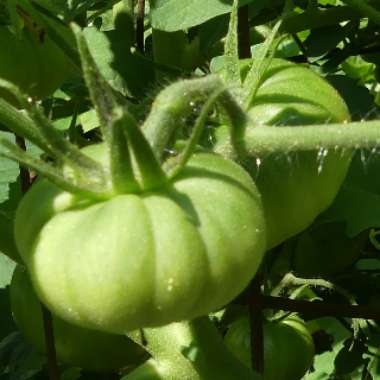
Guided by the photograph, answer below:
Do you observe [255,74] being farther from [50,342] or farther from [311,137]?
[50,342]

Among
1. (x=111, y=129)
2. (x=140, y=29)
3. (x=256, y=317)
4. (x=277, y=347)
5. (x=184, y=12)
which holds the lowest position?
(x=277, y=347)

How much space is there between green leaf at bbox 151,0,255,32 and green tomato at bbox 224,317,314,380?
1.63 feet

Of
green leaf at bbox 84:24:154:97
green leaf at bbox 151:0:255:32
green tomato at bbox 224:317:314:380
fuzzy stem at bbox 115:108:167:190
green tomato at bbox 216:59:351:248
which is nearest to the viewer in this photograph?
fuzzy stem at bbox 115:108:167:190

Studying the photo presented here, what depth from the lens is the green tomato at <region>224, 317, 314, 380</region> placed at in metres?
1.39

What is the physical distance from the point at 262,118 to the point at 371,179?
0.85 feet

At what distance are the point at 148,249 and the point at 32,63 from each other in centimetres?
53

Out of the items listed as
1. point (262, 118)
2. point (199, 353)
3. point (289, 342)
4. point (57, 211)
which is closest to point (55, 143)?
point (57, 211)

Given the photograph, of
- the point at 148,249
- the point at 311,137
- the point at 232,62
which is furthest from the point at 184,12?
the point at 148,249

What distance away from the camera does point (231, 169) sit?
0.76 meters

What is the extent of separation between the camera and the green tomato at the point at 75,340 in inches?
44.9

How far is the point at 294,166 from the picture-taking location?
89 centimetres

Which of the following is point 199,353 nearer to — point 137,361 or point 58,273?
point 137,361

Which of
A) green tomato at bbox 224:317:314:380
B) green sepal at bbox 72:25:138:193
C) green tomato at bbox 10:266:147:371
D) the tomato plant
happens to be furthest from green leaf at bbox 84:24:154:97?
green sepal at bbox 72:25:138:193

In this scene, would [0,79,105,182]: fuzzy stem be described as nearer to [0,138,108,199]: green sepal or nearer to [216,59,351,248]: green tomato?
[0,138,108,199]: green sepal
